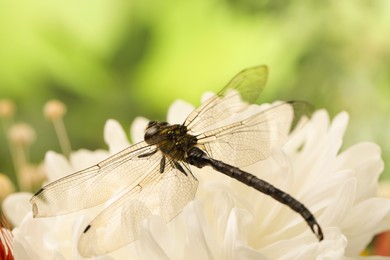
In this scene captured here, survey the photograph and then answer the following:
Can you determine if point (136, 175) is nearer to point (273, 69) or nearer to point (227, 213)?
point (227, 213)

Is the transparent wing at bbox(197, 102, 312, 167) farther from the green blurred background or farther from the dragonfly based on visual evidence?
the green blurred background

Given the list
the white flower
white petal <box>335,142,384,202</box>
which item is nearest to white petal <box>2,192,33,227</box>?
the white flower

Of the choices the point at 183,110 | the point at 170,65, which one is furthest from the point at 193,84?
the point at 183,110

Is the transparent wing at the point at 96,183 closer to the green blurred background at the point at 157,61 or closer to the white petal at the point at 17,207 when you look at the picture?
the white petal at the point at 17,207

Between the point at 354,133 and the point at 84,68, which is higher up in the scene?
the point at 84,68

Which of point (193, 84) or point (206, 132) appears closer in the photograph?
point (206, 132)

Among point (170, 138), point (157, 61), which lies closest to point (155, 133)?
point (170, 138)

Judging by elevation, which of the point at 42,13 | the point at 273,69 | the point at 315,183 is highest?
the point at 42,13
